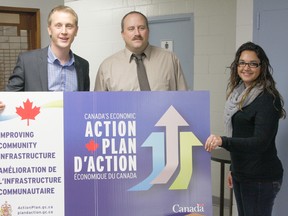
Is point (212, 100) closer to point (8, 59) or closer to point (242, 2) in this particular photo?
point (242, 2)

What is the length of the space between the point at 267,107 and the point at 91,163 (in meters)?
0.99

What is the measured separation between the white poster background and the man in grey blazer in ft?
A: 0.91

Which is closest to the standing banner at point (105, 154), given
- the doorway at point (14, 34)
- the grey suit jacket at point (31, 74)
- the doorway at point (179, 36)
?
the grey suit jacket at point (31, 74)

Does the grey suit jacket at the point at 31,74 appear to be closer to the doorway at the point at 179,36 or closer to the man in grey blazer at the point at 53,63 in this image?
the man in grey blazer at the point at 53,63

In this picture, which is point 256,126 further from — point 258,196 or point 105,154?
point 105,154

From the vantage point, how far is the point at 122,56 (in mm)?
2361

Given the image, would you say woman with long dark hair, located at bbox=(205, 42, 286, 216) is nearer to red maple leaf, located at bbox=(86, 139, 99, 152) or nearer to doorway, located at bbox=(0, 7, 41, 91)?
red maple leaf, located at bbox=(86, 139, 99, 152)

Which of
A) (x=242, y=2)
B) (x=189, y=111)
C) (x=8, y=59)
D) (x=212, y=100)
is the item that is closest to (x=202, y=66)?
(x=212, y=100)

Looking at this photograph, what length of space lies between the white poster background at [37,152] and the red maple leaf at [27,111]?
0.5 inches

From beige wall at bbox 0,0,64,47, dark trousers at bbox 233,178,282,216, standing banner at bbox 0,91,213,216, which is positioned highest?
beige wall at bbox 0,0,64,47

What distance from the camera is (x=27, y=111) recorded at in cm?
181

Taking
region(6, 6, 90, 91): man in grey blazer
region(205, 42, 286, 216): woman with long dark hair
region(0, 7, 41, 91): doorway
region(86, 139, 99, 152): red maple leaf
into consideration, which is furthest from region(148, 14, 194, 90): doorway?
region(86, 139, 99, 152): red maple leaf

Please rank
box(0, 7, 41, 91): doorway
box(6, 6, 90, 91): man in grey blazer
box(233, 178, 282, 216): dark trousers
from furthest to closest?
box(0, 7, 41, 91): doorway
box(233, 178, 282, 216): dark trousers
box(6, 6, 90, 91): man in grey blazer

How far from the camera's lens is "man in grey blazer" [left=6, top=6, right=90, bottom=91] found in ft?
6.69
